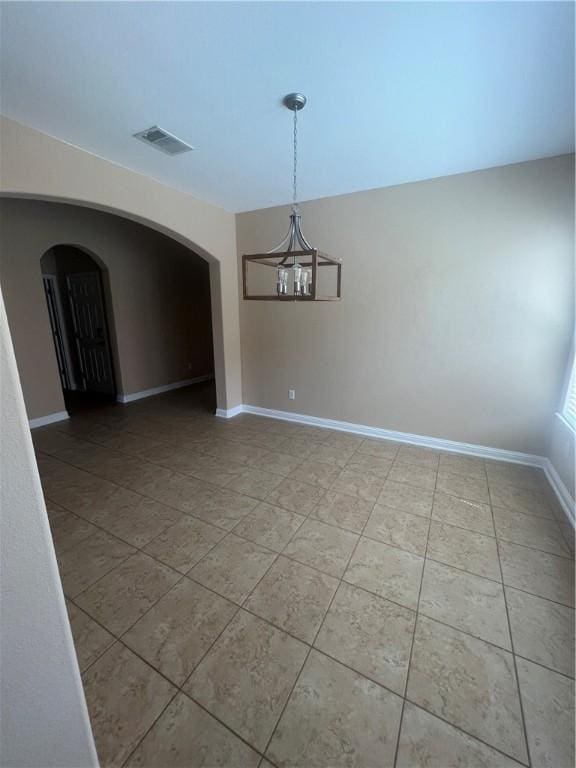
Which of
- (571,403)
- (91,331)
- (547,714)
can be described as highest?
(91,331)

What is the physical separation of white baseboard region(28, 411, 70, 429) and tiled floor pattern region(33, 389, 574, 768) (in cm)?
133

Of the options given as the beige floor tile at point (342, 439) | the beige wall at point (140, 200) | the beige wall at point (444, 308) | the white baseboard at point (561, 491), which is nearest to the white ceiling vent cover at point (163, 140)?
→ the beige wall at point (140, 200)

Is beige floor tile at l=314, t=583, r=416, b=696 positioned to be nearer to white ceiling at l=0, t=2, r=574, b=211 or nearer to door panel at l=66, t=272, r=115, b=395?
white ceiling at l=0, t=2, r=574, b=211

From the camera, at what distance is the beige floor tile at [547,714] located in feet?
3.78

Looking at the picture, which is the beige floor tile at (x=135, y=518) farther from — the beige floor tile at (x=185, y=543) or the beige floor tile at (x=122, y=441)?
the beige floor tile at (x=122, y=441)

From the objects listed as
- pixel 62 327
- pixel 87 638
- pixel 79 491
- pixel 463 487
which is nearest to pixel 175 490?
pixel 79 491

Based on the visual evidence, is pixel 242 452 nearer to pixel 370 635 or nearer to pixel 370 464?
pixel 370 464

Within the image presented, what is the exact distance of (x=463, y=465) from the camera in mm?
3152

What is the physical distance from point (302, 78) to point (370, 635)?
9.62 feet

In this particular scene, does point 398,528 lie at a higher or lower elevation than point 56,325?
lower

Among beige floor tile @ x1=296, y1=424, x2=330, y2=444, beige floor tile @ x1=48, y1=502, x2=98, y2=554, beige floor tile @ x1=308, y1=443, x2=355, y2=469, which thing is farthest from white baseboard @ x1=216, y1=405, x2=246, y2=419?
beige floor tile @ x1=48, y1=502, x2=98, y2=554

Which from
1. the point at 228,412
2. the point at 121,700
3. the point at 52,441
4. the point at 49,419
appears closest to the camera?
the point at 121,700

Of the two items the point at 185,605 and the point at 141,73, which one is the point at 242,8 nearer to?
the point at 141,73

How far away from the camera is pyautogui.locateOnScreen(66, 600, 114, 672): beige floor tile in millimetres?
1459
